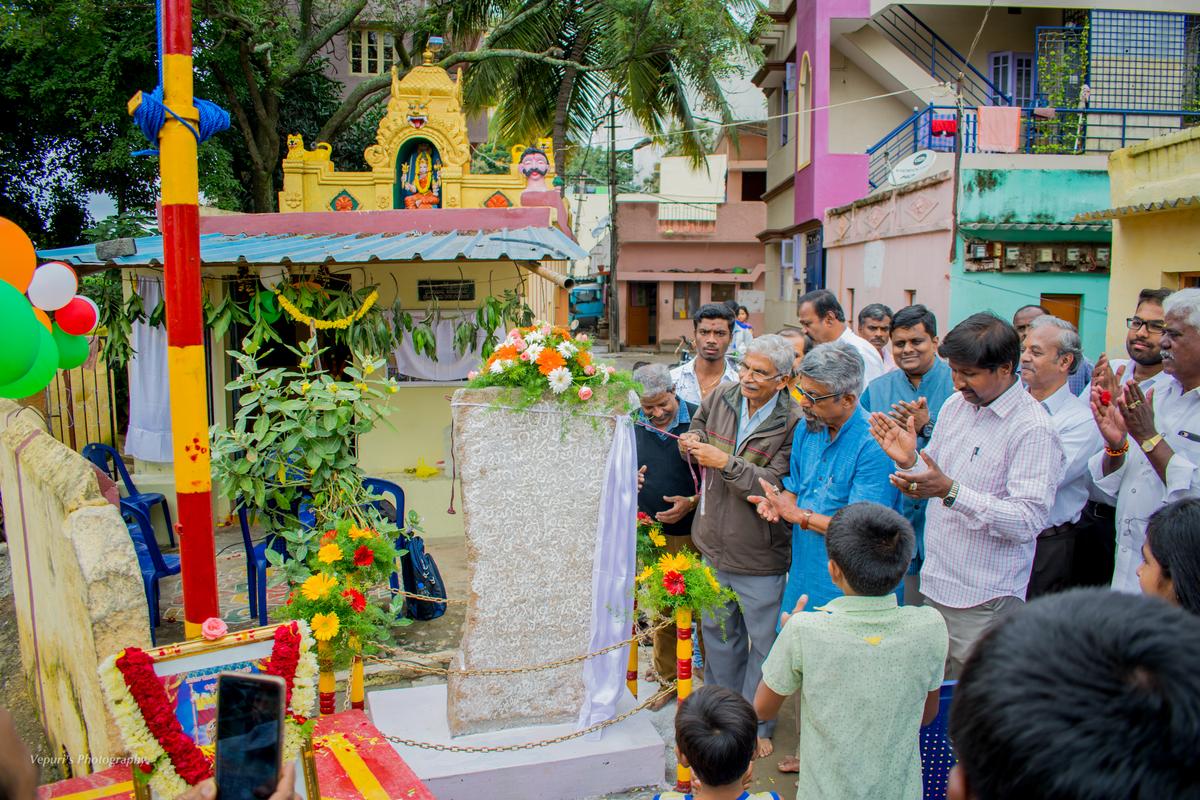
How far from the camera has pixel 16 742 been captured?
1353mm

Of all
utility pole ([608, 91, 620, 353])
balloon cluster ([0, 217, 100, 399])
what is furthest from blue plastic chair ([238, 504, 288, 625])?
utility pole ([608, 91, 620, 353])

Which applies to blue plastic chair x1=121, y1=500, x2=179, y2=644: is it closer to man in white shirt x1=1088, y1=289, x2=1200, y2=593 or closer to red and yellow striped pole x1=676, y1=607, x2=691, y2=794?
red and yellow striped pole x1=676, y1=607, x2=691, y2=794

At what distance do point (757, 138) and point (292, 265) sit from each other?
24.2m

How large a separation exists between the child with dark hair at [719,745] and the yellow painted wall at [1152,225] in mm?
7191

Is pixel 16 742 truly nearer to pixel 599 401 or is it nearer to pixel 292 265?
pixel 599 401

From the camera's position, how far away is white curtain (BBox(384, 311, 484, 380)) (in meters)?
8.51

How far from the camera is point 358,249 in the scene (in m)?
7.50

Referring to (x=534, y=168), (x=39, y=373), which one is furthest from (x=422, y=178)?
(x=39, y=373)

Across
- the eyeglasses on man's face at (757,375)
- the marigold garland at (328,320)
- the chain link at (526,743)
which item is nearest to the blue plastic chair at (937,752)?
the chain link at (526,743)

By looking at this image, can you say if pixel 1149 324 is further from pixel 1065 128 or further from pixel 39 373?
pixel 1065 128

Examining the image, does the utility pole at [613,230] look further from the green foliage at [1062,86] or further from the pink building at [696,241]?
the green foliage at [1062,86]

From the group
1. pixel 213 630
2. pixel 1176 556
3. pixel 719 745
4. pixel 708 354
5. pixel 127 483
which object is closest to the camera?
pixel 1176 556

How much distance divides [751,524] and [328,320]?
4820 millimetres

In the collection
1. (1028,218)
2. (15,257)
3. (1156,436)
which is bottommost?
(1156,436)
